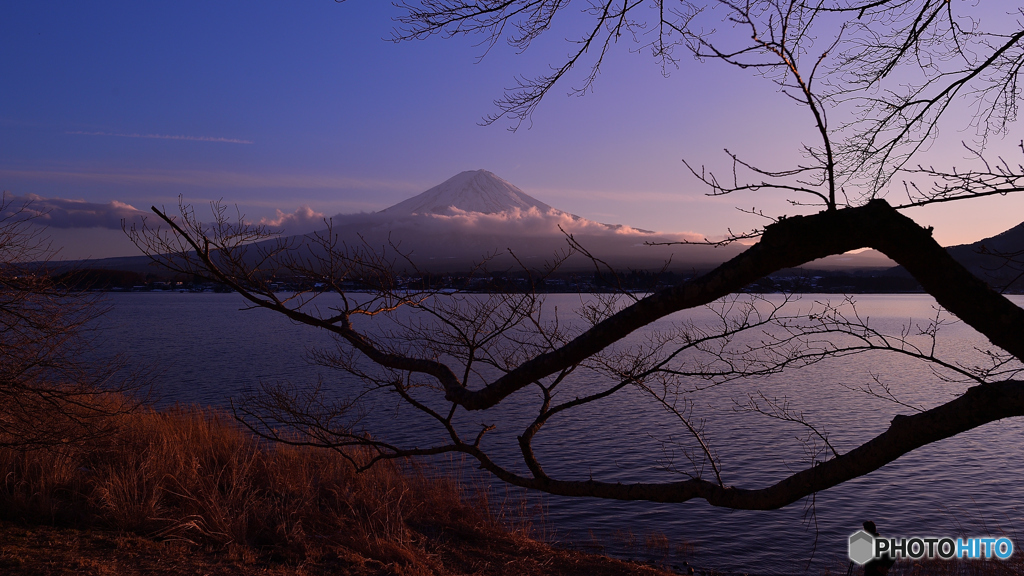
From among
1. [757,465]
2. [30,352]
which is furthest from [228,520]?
[757,465]

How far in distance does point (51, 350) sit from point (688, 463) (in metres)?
12.2

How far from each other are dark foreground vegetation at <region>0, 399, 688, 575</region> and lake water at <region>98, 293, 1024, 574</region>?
223 centimetres

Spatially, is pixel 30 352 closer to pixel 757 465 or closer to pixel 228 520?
pixel 228 520

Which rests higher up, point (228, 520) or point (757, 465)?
point (228, 520)

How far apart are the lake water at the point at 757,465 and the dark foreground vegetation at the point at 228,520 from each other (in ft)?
7.33

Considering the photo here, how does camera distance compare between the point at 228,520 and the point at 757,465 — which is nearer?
the point at 228,520

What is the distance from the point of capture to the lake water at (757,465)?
1066 cm

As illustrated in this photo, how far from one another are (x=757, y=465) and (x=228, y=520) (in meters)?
11.5

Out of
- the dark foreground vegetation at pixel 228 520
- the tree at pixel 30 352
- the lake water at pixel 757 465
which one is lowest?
the lake water at pixel 757 465

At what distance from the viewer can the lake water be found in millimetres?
10656

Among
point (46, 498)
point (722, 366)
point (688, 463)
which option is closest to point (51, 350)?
point (46, 498)

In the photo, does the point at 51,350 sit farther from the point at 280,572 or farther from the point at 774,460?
the point at 774,460

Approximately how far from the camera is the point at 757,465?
14.2m

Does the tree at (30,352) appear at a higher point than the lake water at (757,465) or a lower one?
higher
